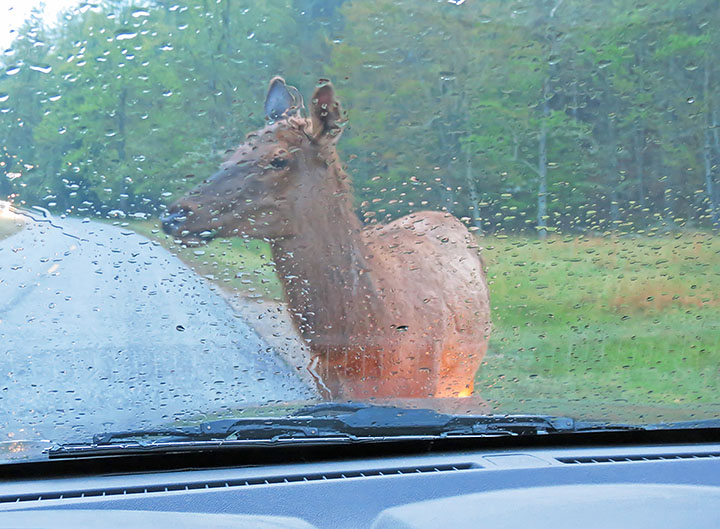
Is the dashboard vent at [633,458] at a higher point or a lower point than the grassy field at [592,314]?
lower

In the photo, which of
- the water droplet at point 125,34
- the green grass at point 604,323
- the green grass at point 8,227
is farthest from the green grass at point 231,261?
the green grass at point 604,323

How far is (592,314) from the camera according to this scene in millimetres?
→ 4348

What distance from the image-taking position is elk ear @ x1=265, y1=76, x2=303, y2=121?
13.1ft

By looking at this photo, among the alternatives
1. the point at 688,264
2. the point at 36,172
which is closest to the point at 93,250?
the point at 36,172

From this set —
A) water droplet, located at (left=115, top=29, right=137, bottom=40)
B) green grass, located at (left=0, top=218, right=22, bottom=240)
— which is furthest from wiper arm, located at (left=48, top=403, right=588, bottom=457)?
water droplet, located at (left=115, top=29, right=137, bottom=40)

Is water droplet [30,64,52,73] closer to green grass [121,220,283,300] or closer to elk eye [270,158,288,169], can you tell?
green grass [121,220,283,300]

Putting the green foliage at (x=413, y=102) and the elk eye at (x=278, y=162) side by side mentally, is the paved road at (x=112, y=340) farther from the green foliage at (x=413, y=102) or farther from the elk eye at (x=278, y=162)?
the elk eye at (x=278, y=162)

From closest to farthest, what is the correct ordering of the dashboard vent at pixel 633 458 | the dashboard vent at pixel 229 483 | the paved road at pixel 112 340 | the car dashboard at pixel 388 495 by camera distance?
1. the car dashboard at pixel 388 495
2. the dashboard vent at pixel 229 483
3. the dashboard vent at pixel 633 458
4. the paved road at pixel 112 340

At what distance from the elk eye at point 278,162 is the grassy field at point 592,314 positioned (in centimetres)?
55

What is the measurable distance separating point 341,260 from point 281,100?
1.30 metres

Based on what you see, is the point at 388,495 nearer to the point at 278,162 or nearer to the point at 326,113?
the point at 326,113

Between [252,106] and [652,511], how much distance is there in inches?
105

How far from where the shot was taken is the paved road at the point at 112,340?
3389 millimetres

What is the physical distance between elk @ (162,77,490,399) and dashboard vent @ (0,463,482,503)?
94 cm
